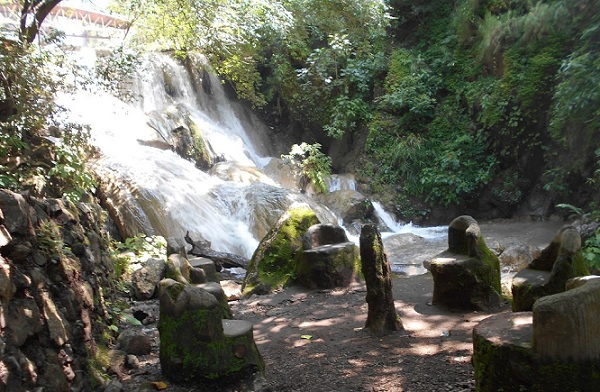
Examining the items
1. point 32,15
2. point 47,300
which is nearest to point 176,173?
point 32,15

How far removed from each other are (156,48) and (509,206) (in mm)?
12879

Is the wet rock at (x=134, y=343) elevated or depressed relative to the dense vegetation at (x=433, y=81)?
depressed

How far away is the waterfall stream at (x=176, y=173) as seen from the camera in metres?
9.80

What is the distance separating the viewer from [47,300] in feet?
10.1

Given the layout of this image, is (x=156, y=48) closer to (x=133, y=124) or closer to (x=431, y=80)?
(x=133, y=124)

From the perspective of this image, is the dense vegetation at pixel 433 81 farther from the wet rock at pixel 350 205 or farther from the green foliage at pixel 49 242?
the green foliage at pixel 49 242

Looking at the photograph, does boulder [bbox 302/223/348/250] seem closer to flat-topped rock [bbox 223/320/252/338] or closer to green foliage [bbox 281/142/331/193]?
flat-topped rock [bbox 223/320/252/338]

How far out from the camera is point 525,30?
1177 centimetres

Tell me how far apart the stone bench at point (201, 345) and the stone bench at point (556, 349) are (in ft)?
5.87

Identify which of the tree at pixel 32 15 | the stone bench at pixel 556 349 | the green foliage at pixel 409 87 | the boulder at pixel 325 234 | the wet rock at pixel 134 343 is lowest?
the wet rock at pixel 134 343

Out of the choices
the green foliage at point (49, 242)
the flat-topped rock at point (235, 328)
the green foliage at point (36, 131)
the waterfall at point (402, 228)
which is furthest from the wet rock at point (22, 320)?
the waterfall at point (402, 228)

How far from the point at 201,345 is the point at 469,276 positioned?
296 centimetres

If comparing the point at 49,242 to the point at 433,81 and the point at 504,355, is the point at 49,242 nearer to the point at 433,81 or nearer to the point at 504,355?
the point at 504,355

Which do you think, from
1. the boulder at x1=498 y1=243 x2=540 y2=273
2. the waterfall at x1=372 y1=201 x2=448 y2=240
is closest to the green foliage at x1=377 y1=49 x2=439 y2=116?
the waterfall at x1=372 y1=201 x2=448 y2=240
